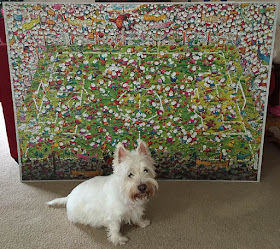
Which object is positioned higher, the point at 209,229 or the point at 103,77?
the point at 103,77

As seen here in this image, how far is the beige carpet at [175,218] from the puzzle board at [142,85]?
14 cm

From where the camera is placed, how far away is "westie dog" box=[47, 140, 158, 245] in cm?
172

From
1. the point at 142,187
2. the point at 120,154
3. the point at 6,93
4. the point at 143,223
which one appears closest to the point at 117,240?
the point at 143,223

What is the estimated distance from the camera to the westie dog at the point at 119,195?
1720 mm

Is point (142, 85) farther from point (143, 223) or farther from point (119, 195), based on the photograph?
point (143, 223)

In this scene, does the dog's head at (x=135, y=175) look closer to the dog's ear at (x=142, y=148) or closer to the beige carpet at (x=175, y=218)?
the dog's ear at (x=142, y=148)

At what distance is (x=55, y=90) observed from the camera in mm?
2162

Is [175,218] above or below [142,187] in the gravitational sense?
below

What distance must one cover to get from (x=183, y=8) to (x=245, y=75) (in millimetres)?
604

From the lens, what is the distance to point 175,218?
6.47 ft

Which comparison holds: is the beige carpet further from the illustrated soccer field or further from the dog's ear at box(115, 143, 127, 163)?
A: the dog's ear at box(115, 143, 127, 163)

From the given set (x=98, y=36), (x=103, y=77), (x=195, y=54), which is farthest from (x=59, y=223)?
(x=195, y=54)

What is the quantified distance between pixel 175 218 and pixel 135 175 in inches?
18.4

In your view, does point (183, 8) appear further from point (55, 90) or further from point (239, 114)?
point (55, 90)
